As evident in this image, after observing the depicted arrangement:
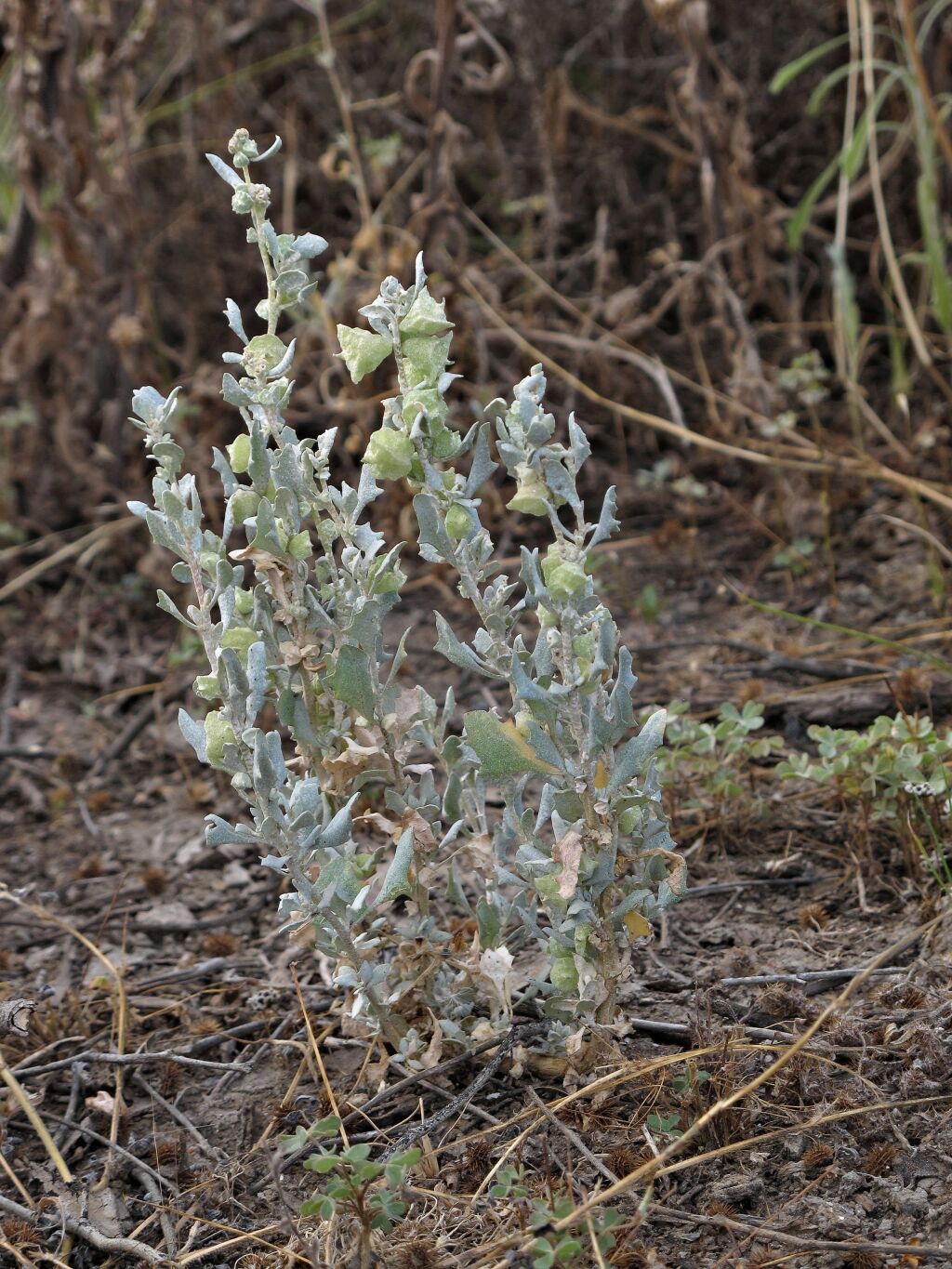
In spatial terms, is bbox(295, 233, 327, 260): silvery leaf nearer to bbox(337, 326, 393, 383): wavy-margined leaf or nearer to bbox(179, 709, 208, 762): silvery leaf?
bbox(337, 326, 393, 383): wavy-margined leaf

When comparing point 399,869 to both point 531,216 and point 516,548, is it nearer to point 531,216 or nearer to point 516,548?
point 516,548

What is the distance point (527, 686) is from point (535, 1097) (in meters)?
0.54

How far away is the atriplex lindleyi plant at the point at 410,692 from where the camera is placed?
1.49 meters

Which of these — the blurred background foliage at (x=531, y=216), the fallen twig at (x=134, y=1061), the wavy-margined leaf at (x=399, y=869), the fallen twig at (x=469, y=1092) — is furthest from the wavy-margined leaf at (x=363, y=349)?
the blurred background foliage at (x=531, y=216)

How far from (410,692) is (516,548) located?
1889mm

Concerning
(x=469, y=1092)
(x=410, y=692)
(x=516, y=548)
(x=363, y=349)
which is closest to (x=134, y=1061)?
(x=469, y=1092)

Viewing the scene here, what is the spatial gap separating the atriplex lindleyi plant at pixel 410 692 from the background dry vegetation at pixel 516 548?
6.9 inches

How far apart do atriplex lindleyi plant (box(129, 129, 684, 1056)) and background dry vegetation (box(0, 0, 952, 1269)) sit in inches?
6.9

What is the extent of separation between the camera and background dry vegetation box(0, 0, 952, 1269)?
5.11ft

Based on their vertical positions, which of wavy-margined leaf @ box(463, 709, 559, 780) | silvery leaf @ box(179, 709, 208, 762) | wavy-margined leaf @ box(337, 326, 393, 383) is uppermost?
wavy-margined leaf @ box(337, 326, 393, 383)

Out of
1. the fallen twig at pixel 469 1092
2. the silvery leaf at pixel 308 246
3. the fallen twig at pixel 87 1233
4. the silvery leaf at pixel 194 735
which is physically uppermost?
the silvery leaf at pixel 308 246

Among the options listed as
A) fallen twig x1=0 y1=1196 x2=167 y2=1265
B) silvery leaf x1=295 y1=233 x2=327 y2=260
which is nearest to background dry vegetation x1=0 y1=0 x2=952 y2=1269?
fallen twig x1=0 y1=1196 x2=167 y2=1265

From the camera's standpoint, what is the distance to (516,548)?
11.6 feet

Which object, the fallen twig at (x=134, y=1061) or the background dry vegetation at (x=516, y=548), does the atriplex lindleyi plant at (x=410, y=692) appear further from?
the fallen twig at (x=134, y=1061)
